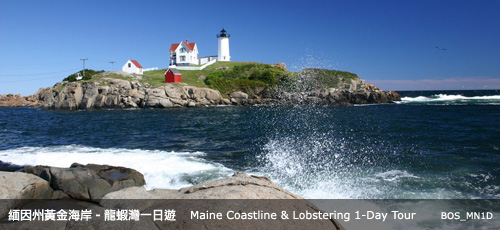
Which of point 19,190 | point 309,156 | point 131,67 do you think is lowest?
point 309,156

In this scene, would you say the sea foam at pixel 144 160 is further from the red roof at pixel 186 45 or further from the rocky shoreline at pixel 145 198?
the red roof at pixel 186 45

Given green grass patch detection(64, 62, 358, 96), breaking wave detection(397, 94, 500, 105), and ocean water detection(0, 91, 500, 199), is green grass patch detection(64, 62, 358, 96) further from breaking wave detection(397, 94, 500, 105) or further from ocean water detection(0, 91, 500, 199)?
ocean water detection(0, 91, 500, 199)

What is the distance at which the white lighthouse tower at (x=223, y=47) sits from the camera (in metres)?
118

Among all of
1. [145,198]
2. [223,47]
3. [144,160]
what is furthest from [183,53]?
[145,198]

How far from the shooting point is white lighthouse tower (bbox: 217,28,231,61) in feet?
386

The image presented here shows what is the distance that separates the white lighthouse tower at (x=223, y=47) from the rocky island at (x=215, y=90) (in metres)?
12.4

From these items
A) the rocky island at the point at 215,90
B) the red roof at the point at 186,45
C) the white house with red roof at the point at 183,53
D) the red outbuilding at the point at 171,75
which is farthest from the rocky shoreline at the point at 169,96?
the red roof at the point at 186,45

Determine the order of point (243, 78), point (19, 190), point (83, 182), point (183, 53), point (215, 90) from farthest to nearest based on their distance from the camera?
point (183, 53) → point (243, 78) → point (215, 90) → point (83, 182) → point (19, 190)

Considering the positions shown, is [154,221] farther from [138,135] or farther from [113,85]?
[113,85]

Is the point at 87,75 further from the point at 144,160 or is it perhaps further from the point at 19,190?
the point at 19,190

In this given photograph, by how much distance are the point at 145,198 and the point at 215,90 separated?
73472 mm

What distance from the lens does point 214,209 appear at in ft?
21.9

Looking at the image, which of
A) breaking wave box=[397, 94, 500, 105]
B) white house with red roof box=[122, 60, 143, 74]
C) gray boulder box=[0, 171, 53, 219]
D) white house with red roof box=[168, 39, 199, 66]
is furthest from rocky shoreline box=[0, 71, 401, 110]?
gray boulder box=[0, 171, 53, 219]

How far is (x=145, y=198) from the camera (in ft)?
26.1
